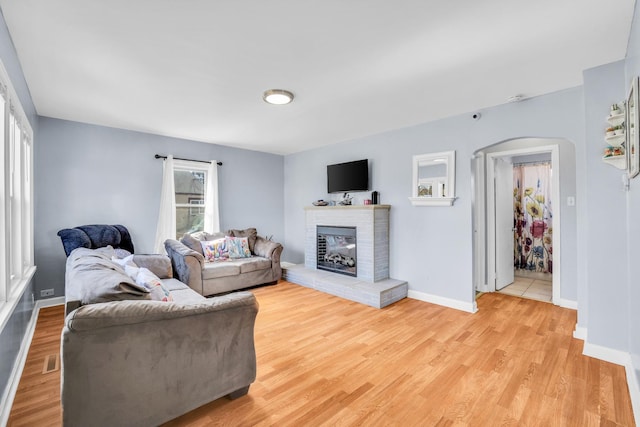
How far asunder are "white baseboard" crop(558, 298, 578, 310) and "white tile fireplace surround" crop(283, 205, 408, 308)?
1879mm

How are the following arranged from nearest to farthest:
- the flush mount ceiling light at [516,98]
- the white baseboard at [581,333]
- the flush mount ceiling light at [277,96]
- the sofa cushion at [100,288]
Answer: the sofa cushion at [100,288] → the white baseboard at [581,333] → the flush mount ceiling light at [277,96] → the flush mount ceiling light at [516,98]

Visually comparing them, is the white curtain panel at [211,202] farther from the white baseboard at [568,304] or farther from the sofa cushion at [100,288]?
the white baseboard at [568,304]

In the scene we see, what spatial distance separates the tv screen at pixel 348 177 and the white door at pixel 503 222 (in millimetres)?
2027

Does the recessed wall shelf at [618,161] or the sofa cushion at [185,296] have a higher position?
the recessed wall shelf at [618,161]

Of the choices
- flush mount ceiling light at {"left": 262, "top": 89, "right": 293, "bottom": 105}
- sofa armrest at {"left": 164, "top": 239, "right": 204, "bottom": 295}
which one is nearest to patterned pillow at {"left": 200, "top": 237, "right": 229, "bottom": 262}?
sofa armrest at {"left": 164, "top": 239, "right": 204, "bottom": 295}

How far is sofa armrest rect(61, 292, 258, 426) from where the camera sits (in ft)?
4.49

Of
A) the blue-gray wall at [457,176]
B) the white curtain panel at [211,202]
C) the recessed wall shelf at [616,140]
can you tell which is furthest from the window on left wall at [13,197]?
the recessed wall shelf at [616,140]

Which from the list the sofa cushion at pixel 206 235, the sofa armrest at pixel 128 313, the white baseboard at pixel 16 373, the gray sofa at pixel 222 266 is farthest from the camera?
the sofa cushion at pixel 206 235

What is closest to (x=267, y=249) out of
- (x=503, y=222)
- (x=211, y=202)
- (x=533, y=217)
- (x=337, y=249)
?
(x=337, y=249)

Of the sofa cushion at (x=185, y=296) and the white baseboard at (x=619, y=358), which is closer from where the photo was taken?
the white baseboard at (x=619, y=358)

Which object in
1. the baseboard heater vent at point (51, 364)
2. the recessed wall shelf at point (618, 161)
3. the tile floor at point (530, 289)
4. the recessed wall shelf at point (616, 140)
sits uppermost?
the recessed wall shelf at point (616, 140)

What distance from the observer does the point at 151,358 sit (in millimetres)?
1536

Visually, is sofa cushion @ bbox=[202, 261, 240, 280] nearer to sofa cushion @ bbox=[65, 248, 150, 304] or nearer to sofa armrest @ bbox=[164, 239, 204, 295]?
sofa armrest @ bbox=[164, 239, 204, 295]

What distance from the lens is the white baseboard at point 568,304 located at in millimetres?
3555
